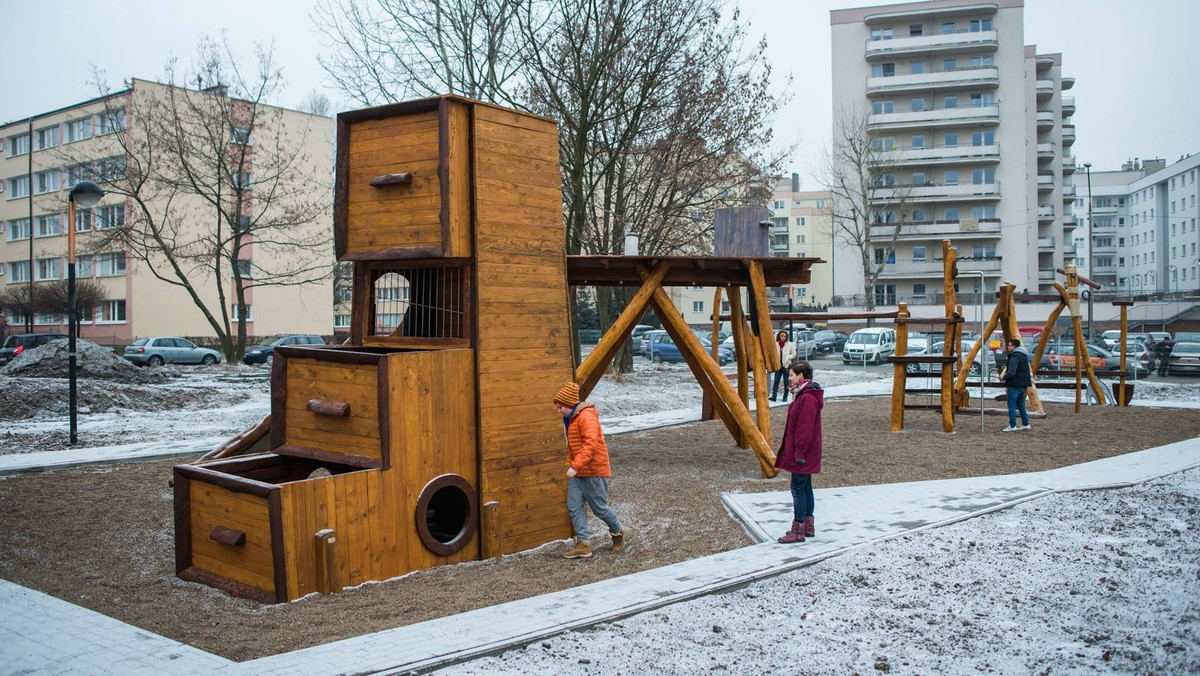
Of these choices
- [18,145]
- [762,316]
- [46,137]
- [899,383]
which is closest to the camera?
[762,316]

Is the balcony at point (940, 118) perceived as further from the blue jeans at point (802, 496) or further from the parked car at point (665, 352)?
the blue jeans at point (802, 496)

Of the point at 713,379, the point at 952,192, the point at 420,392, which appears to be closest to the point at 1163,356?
A: the point at 713,379

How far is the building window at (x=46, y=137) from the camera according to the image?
5503 centimetres

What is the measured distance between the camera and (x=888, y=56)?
2576 inches

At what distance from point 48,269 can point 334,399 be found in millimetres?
57064

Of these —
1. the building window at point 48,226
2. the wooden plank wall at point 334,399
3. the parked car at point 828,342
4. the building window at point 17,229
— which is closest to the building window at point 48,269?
the building window at point 48,226

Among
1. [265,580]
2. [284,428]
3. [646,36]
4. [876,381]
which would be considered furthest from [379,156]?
[876,381]

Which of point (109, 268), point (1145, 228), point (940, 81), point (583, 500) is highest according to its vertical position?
point (940, 81)

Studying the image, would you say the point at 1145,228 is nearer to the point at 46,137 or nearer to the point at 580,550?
the point at 46,137

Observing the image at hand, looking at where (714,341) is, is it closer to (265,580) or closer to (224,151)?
(265,580)

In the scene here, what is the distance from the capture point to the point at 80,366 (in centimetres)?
2567

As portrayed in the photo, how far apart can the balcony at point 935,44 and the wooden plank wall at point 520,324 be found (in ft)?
202

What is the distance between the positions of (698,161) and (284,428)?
20169 mm

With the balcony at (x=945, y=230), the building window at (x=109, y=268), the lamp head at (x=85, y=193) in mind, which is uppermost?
the balcony at (x=945, y=230)
